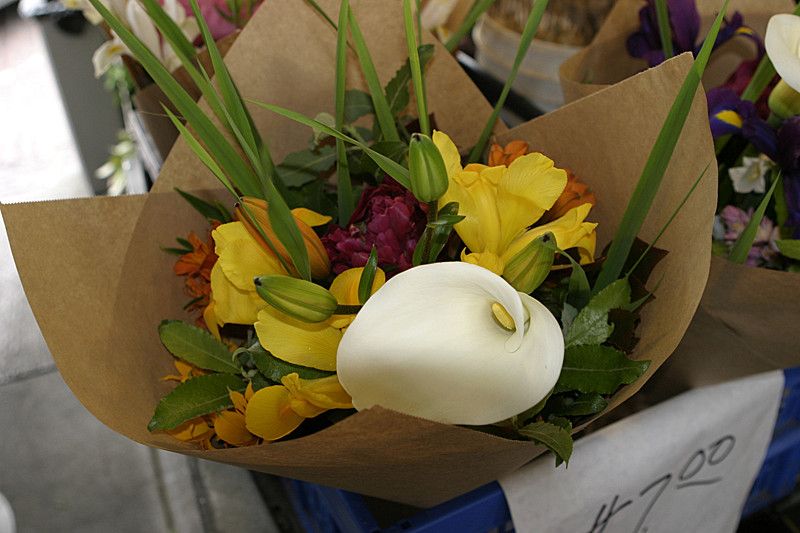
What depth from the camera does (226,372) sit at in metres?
0.28

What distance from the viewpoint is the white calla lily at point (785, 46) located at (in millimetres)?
274

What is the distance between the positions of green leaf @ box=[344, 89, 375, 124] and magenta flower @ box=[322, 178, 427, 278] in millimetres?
73

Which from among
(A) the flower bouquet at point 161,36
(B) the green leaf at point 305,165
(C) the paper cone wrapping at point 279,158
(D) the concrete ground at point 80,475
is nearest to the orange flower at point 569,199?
(C) the paper cone wrapping at point 279,158

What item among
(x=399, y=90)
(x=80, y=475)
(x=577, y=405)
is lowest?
(x=80, y=475)

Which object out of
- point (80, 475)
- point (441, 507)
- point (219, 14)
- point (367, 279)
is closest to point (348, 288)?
point (367, 279)

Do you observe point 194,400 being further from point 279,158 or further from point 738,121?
point 738,121

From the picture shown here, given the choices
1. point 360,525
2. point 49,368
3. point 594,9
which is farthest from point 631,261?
point 49,368

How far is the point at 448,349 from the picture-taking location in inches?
8.0

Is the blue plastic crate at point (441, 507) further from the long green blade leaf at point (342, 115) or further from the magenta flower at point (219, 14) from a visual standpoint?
the magenta flower at point (219, 14)

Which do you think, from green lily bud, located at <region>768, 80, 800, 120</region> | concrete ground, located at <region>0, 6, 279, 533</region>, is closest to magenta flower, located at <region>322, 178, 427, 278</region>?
green lily bud, located at <region>768, 80, 800, 120</region>

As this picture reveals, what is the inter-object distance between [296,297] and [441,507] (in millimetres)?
150

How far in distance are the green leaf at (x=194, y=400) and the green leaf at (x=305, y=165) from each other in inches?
4.3

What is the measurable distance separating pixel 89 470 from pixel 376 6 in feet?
1.65

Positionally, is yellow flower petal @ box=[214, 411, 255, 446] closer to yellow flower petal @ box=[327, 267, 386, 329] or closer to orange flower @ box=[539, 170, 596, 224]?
yellow flower petal @ box=[327, 267, 386, 329]
